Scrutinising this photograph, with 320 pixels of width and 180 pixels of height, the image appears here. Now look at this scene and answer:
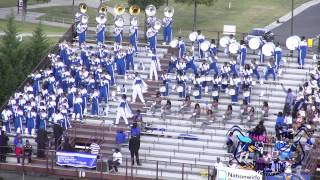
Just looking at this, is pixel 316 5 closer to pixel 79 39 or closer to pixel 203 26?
pixel 203 26

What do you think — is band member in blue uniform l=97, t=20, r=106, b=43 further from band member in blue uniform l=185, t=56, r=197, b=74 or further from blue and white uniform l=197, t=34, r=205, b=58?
band member in blue uniform l=185, t=56, r=197, b=74

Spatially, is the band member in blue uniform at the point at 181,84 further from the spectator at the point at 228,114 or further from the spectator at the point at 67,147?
the spectator at the point at 67,147

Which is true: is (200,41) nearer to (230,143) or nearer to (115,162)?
(230,143)

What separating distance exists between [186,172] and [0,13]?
3611 cm

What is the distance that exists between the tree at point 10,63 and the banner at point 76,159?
9382mm

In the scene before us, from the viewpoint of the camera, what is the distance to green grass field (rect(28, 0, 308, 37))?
70375 mm

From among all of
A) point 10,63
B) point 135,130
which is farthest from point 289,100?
point 10,63

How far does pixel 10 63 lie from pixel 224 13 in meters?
26.5

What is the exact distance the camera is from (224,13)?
74188mm

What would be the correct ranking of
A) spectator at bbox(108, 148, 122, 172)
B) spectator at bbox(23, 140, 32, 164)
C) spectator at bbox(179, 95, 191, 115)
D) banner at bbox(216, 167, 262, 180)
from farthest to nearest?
spectator at bbox(179, 95, 191, 115) < spectator at bbox(23, 140, 32, 164) < spectator at bbox(108, 148, 122, 172) < banner at bbox(216, 167, 262, 180)

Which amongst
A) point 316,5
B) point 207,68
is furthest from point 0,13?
point 207,68

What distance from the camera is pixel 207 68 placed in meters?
44.4

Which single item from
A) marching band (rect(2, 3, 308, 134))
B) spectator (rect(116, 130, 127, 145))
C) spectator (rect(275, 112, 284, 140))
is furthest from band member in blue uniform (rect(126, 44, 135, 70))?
spectator (rect(275, 112, 284, 140))

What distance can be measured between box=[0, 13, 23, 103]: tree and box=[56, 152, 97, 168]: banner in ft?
30.8
